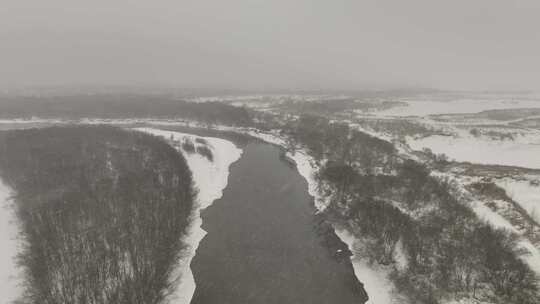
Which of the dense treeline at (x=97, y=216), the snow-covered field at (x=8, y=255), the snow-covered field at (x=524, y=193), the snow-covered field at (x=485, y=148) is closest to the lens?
the dense treeline at (x=97, y=216)

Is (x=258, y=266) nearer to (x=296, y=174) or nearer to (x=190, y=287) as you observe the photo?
(x=190, y=287)

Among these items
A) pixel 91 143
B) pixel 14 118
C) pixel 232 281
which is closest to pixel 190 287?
pixel 232 281

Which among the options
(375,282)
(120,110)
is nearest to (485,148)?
(375,282)

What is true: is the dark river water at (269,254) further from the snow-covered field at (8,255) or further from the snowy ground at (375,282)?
the snow-covered field at (8,255)

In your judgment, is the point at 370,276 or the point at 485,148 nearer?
the point at 370,276

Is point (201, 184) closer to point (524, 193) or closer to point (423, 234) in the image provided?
→ point (423, 234)

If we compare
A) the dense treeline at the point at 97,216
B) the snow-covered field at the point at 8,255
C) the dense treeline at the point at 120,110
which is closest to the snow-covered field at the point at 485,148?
the dense treeline at the point at 97,216

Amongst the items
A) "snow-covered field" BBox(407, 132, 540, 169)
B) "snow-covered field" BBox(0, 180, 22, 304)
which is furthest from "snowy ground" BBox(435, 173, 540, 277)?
"snow-covered field" BBox(0, 180, 22, 304)
